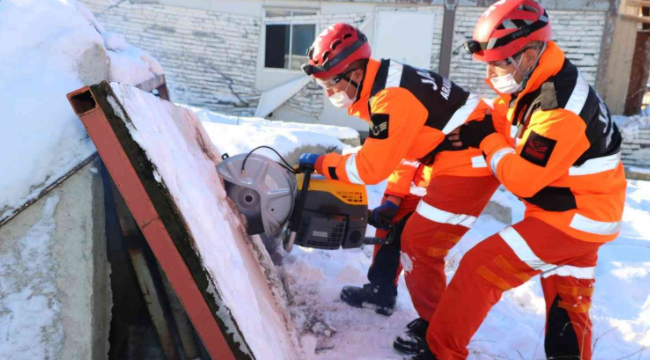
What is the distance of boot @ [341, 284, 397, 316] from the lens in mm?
3227

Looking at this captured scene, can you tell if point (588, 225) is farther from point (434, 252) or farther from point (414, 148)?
point (414, 148)

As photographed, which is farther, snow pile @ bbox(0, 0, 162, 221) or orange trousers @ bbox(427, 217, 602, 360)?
orange trousers @ bbox(427, 217, 602, 360)

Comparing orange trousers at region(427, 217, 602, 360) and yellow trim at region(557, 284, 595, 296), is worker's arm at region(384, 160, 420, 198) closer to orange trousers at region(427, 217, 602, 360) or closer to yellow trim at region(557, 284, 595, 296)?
orange trousers at region(427, 217, 602, 360)

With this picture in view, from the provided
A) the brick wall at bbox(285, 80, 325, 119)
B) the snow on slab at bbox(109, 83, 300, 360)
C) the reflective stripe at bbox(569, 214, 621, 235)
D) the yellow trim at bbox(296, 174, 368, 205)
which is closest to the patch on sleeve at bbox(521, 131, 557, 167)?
the reflective stripe at bbox(569, 214, 621, 235)

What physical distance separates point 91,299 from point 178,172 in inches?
21.0

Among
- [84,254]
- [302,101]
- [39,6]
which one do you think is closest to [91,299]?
[84,254]

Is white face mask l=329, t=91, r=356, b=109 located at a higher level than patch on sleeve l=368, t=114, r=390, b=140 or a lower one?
higher

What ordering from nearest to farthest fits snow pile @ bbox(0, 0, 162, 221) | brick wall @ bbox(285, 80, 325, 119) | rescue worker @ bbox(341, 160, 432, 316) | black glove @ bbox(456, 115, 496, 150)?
snow pile @ bbox(0, 0, 162, 221) → black glove @ bbox(456, 115, 496, 150) → rescue worker @ bbox(341, 160, 432, 316) → brick wall @ bbox(285, 80, 325, 119)

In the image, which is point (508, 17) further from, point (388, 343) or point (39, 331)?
point (39, 331)

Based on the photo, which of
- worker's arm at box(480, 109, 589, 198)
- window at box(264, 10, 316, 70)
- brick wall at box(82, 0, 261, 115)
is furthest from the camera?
brick wall at box(82, 0, 261, 115)

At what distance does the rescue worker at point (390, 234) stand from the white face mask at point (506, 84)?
0.77 m

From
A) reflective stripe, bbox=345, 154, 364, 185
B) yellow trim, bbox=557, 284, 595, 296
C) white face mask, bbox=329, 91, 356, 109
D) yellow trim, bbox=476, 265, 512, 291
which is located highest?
white face mask, bbox=329, 91, 356, 109

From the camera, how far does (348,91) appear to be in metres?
2.80

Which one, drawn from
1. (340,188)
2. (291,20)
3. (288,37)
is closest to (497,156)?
(340,188)
